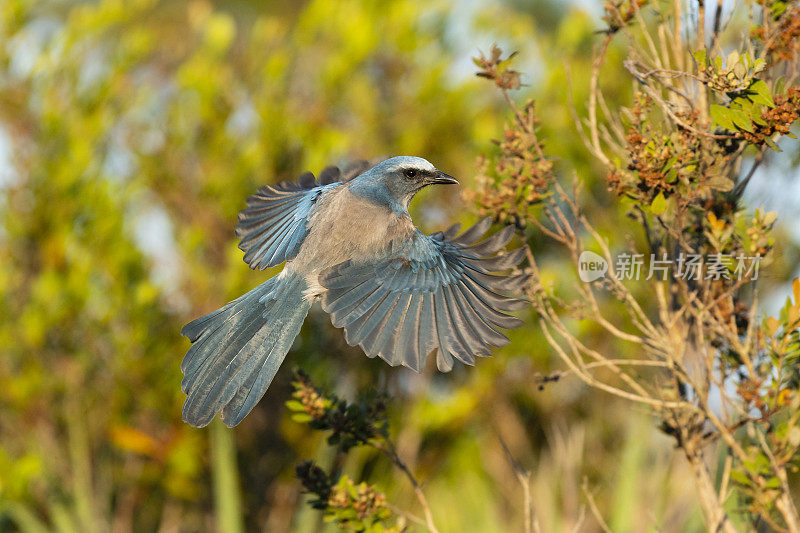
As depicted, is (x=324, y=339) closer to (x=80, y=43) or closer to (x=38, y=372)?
(x=38, y=372)

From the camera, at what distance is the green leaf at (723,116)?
77.7 inches

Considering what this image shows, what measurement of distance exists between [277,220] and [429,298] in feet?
3.10

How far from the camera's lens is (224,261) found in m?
5.41

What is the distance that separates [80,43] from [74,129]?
699 millimetres

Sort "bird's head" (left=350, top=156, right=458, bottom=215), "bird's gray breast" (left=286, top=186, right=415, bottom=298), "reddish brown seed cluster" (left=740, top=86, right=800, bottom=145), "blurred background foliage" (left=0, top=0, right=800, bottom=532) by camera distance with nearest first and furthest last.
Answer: "reddish brown seed cluster" (left=740, top=86, right=800, bottom=145) < "bird's gray breast" (left=286, top=186, right=415, bottom=298) < "bird's head" (left=350, top=156, right=458, bottom=215) < "blurred background foliage" (left=0, top=0, right=800, bottom=532)

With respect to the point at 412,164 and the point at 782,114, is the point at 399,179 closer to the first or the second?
the point at 412,164

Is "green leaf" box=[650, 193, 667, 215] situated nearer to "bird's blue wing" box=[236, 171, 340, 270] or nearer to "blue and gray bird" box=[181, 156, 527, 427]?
"blue and gray bird" box=[181, 156, 527, 427]

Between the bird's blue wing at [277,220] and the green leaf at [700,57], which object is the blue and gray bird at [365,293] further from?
the green leaf at [700,57]

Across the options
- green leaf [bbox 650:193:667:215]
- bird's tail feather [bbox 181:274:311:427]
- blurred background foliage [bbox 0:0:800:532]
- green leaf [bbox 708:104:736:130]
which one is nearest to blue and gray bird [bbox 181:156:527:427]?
bird's tail feather [bbox 181:274:311:427]

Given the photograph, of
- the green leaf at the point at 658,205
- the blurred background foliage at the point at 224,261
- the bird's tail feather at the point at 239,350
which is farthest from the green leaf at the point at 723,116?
the blurred background foliage at the point at 224,261

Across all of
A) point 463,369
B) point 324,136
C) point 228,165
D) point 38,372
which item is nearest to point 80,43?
point 228,165

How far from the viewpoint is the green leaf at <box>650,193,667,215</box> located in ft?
6.73

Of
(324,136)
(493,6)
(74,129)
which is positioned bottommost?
(324,136)

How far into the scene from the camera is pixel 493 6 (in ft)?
20.9
